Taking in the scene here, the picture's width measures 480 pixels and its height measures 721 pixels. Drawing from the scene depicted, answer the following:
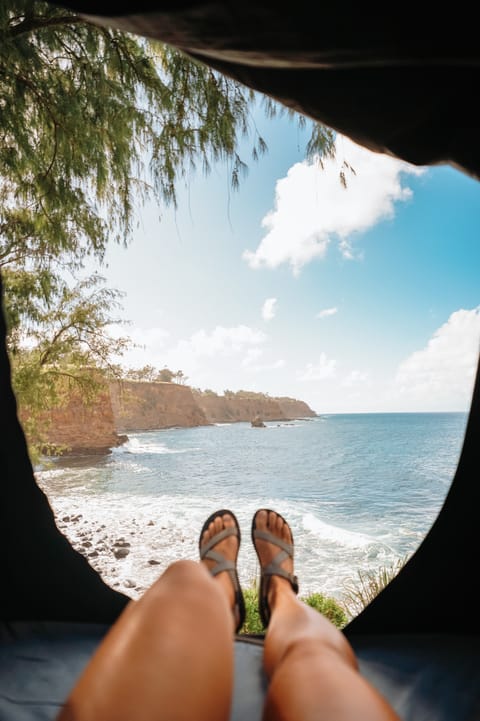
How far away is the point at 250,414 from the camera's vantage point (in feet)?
116

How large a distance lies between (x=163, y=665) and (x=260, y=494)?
17.4 metres

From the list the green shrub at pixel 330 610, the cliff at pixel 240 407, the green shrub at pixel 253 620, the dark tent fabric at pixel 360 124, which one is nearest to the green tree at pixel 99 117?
the dark tent fabric at pixel 360 124

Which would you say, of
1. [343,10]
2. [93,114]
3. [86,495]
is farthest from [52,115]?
[86,495]

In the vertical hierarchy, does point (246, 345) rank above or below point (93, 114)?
above

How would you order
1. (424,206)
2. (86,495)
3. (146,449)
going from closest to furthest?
1. (86,495)
2. (146,449)
3. (424,206)

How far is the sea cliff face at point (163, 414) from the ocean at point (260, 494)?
3.43ft

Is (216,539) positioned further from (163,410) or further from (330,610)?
(163,410)

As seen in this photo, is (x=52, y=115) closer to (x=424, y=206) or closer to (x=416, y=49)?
(x=416, y=49)

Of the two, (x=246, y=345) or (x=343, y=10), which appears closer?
(x=343, y=10)

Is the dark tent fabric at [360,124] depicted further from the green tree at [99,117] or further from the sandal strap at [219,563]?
the green tree at [99,117]

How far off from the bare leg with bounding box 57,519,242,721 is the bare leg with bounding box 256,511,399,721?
0.28 feet

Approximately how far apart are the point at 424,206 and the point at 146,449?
93.3ft

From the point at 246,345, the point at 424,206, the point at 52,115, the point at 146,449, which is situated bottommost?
the point at 146,449

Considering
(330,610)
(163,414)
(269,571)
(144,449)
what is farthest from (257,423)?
(269,571)
